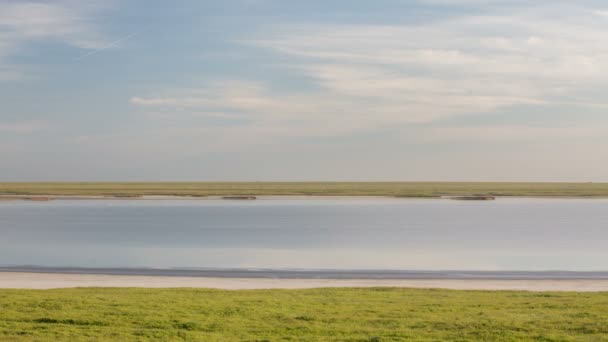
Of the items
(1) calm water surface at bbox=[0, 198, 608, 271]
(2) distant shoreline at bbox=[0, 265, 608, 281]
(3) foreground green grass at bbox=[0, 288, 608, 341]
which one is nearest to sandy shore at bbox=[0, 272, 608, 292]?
(2) distant shoreline at bbox=[0, 265, 608, 281]

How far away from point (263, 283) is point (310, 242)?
17638 mm

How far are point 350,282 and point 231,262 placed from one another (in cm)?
925

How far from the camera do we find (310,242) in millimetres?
39688

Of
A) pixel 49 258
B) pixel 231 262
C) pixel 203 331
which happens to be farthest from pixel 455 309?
pixel 49 258

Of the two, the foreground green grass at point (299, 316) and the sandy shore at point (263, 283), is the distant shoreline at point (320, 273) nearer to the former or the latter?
the sandy shore at point (263, 283)

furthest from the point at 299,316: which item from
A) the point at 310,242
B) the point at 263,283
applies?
the point at 310,242

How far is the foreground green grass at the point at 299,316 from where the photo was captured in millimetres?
11812

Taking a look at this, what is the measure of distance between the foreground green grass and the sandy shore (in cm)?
391

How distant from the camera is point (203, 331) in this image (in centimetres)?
1212

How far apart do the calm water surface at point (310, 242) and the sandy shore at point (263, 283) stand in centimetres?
524

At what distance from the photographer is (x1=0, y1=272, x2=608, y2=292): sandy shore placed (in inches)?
824

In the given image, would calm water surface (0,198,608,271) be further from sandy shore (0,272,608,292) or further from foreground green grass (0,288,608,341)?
foreground green grass (0,288,608,341)

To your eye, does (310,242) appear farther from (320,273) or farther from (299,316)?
(299,316)

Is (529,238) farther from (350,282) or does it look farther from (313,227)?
(350,282)
